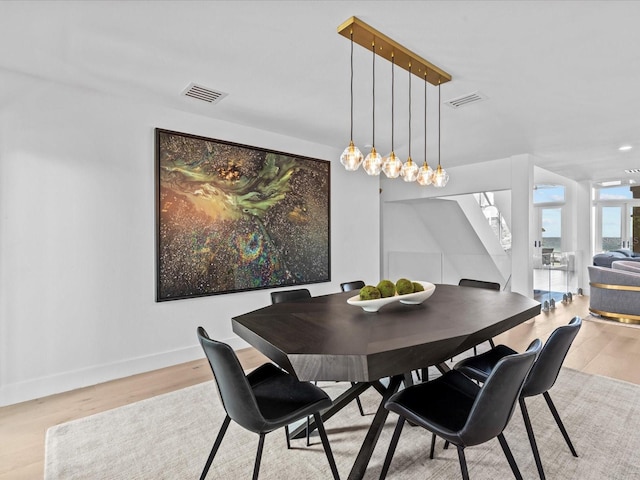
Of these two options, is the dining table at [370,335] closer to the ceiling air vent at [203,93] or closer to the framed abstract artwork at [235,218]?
the framed abstract artwork at [235,218]

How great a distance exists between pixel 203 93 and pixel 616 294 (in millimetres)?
5896

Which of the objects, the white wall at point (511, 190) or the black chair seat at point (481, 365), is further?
the white wall at point (511, 190)

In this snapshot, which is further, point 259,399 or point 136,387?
point 136,387

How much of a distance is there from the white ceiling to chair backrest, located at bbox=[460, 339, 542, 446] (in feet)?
5.82

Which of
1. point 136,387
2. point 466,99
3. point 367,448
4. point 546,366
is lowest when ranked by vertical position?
point 136,387

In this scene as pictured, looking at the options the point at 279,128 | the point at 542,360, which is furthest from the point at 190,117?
the point at 542,360

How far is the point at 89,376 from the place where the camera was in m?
2.97

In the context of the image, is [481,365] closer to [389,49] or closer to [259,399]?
[259,399]

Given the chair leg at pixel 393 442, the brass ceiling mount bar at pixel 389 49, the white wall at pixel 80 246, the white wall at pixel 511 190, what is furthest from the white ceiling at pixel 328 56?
the chair leg at pixel 393 442

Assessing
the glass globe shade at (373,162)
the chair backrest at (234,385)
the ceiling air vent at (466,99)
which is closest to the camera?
the chair backrest at (234,385)

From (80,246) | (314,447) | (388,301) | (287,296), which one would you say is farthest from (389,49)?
(80,246)

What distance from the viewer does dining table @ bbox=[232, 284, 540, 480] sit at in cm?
137

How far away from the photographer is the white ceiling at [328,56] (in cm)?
192

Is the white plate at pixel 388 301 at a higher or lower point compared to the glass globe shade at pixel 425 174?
lower
